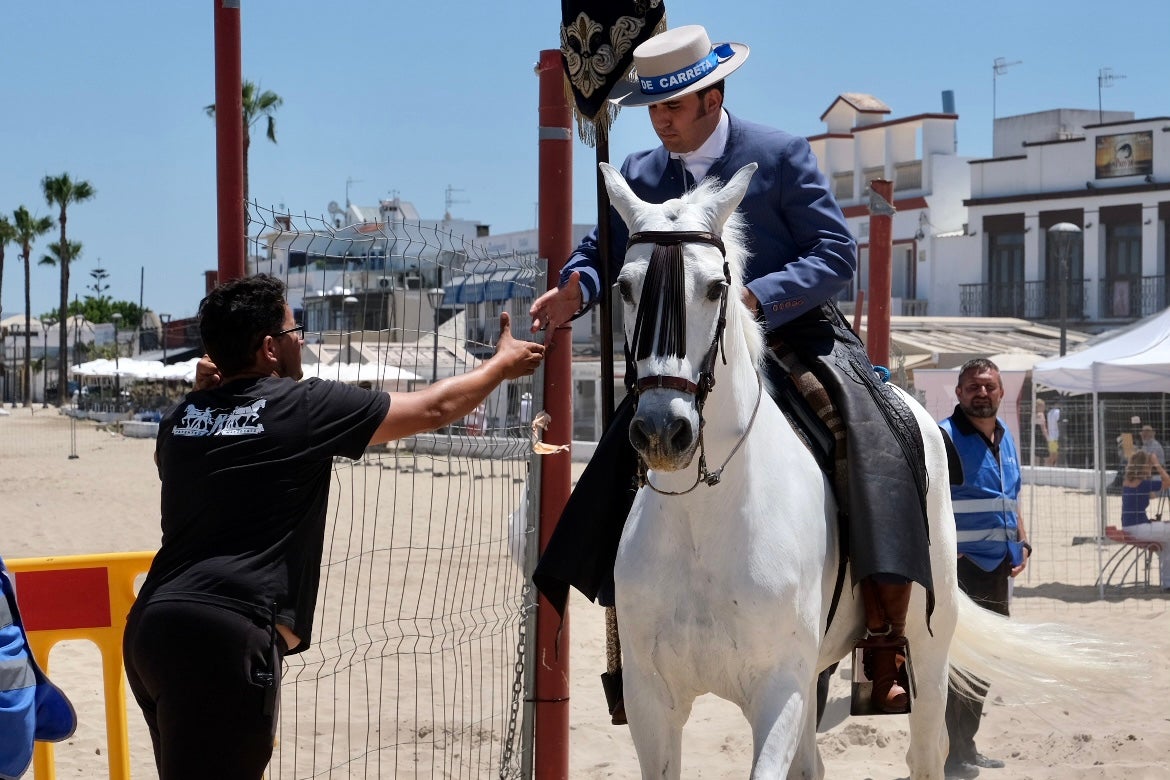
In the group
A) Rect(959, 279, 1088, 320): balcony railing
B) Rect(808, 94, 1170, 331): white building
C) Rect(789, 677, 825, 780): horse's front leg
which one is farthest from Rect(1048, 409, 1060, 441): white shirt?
Rect(959, 279, 1088, 320): balcony railing

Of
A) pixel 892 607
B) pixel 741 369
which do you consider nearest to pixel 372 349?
pixel 741 369

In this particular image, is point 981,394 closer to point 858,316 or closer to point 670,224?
point 858,316

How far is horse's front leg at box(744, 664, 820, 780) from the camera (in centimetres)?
341

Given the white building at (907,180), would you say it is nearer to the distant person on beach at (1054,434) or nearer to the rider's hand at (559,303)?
the distant person on beach at (1054,434)

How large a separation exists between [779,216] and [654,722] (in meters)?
1.77

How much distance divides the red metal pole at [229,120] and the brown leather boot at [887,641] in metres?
2.45

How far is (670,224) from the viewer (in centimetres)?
334

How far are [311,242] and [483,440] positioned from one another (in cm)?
119

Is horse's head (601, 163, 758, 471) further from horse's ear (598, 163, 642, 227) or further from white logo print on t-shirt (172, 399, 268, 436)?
white logo print on t-shirt (172, 399, 268, 436)

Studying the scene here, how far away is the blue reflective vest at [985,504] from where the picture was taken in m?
7.18

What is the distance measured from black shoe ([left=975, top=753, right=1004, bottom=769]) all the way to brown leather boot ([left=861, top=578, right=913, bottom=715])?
2.80 m

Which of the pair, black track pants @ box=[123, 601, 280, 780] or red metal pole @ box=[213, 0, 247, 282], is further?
red metal pole @ box=[213, 0, 247, 282]

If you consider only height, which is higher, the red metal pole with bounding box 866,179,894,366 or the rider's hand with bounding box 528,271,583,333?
the red metal pole with bounding box 866,179,894,366

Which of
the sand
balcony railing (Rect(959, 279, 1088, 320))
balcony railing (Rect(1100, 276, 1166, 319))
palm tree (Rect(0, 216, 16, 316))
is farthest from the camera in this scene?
palm tree (Rect(0, 216, 16, 316))
